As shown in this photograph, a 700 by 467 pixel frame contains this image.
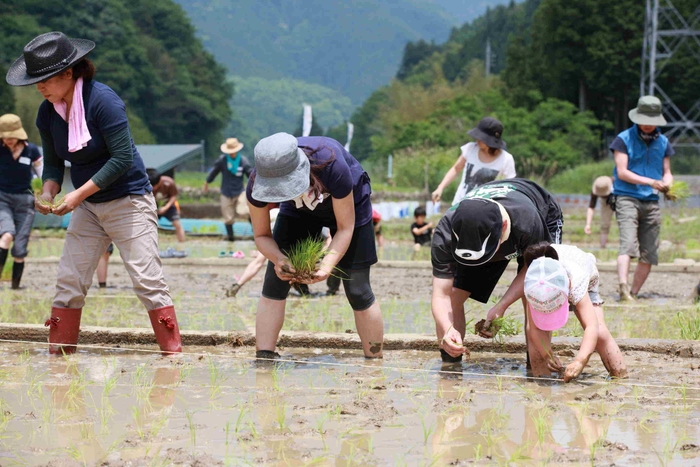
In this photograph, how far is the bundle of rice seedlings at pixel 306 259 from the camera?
209 inches

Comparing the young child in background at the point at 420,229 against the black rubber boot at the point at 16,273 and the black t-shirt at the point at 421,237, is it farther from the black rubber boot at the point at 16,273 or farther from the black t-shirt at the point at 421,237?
the black rubber boot at the point at 16,273

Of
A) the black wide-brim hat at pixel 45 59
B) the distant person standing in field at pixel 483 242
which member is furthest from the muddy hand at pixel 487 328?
the black wide-brim hat at pixel 45 59

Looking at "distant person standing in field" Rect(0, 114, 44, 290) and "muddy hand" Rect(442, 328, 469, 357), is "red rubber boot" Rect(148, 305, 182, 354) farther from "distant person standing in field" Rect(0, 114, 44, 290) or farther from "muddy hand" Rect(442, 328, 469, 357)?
"distant person standing in field" Rect(0, 114, 44, 290)

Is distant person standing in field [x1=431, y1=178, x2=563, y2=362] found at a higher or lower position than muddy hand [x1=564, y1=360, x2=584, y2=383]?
higher

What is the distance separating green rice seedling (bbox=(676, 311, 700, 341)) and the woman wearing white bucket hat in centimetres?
219

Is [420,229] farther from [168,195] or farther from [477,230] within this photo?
[477,230]

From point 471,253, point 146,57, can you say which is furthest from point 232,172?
point 146,57

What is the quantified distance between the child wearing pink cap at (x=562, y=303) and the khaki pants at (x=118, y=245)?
223cm

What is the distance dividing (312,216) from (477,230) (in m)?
1.20


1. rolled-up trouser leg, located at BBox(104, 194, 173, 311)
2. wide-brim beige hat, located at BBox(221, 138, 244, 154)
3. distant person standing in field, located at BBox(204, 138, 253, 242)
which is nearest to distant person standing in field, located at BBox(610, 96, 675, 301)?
rolled-up trouser leg, located at BBox(104, 194, 173, 311)

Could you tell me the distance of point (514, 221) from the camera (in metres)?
5.04

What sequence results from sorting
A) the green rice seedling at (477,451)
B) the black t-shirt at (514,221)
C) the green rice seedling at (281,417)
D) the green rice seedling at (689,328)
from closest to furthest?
1. the green rice seedling at (477,451)
2. the green rice seedling at (281,417)
3. the black t-shirt at (514,221)
4. the green rice seedling at (689,328)

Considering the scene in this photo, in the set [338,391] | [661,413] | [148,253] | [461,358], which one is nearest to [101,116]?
[148,253]

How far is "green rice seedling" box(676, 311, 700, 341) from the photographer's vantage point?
21.3 ft
